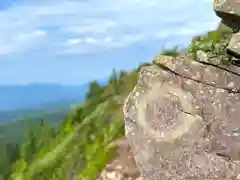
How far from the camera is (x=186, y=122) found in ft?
42.4

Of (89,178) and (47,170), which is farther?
(47,170)

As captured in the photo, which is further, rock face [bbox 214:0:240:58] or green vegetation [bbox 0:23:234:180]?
green vegetation [bbox 0:23:234:180]

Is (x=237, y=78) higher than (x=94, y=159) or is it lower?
higher

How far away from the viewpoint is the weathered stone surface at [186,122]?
1271 centimetres

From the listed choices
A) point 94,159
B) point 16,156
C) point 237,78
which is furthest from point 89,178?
point 16,156

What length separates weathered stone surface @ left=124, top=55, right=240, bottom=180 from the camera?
500 inches

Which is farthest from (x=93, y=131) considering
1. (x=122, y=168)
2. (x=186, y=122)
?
(x=186, y=122)

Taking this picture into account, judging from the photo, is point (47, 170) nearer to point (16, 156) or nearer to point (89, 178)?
point (89, 178)

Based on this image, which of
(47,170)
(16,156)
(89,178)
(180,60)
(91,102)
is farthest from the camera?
(16,156)

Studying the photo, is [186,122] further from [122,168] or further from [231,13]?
[122,168]

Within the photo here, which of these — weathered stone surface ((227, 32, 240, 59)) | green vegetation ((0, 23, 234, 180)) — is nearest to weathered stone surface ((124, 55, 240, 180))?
weathered stone surface ((227, 32, 240, 59))

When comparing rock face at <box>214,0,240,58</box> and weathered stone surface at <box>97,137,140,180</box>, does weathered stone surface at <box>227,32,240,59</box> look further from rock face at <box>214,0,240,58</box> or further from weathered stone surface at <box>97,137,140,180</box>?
weathered stone surface at <box>97,137,140,180</box>

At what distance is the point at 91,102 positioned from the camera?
121ft

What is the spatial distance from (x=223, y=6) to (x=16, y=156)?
5728 centimetres
